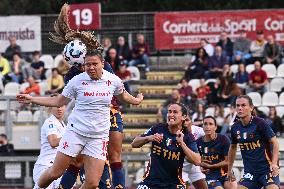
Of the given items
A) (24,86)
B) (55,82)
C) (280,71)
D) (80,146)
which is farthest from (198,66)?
(80,146)

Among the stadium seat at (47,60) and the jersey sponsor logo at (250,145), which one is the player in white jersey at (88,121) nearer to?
the jersey sponsor logo at (250,145)

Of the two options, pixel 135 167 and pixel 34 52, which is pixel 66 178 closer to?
pixel 135 167

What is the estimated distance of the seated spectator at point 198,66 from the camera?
86.1 feet

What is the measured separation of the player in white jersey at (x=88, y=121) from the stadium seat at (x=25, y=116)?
37.8 ft

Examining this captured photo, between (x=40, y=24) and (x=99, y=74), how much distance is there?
49.2 ft

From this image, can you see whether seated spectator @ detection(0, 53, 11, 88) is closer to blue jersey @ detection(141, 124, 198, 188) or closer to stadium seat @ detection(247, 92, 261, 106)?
stadium seat @ detection(247, 92, 261, 106)

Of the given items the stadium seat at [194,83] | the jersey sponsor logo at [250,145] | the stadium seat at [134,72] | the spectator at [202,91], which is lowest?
the jersey sponsor logo at [250,145]

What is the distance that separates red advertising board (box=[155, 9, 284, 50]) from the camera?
27.7 metres

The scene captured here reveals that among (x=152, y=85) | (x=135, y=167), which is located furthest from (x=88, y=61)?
(x=152, y=85)

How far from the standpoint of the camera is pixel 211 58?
2605 centimetres

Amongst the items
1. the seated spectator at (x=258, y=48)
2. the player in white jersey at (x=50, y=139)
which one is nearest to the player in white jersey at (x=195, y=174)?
the player in white jersey at (x=50, y=139)

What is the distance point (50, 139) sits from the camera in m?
15.3

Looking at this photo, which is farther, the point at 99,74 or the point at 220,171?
the point at 220,171

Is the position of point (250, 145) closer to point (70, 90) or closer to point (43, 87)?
point (70, 90)
